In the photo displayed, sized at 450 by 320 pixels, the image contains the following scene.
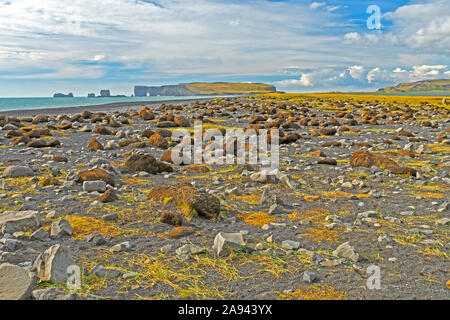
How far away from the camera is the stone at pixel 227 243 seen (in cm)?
474

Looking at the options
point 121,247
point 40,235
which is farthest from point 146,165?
point 121,247

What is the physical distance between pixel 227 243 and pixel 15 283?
8.38ft

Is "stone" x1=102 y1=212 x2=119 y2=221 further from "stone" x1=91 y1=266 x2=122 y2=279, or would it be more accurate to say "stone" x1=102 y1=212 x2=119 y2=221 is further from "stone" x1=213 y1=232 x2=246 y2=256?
"stone" x1=213 y1=232 x2=246 y2=256

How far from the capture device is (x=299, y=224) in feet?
19.7

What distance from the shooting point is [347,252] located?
4.66 meters

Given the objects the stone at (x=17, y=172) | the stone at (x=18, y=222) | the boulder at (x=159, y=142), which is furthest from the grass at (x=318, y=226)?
the boulder at (x=159, y=142)

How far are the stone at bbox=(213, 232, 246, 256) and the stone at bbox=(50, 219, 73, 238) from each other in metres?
2.39

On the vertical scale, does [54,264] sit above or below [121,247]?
above

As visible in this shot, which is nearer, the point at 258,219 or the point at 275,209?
the point at 258,219

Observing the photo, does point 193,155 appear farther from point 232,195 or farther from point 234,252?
point 234,252

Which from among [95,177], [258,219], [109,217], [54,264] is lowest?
[258,219]

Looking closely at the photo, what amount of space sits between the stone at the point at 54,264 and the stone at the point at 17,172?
19.2 ft

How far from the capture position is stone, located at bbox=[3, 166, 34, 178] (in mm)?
8992

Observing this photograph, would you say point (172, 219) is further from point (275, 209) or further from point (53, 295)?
point (53, 295)
